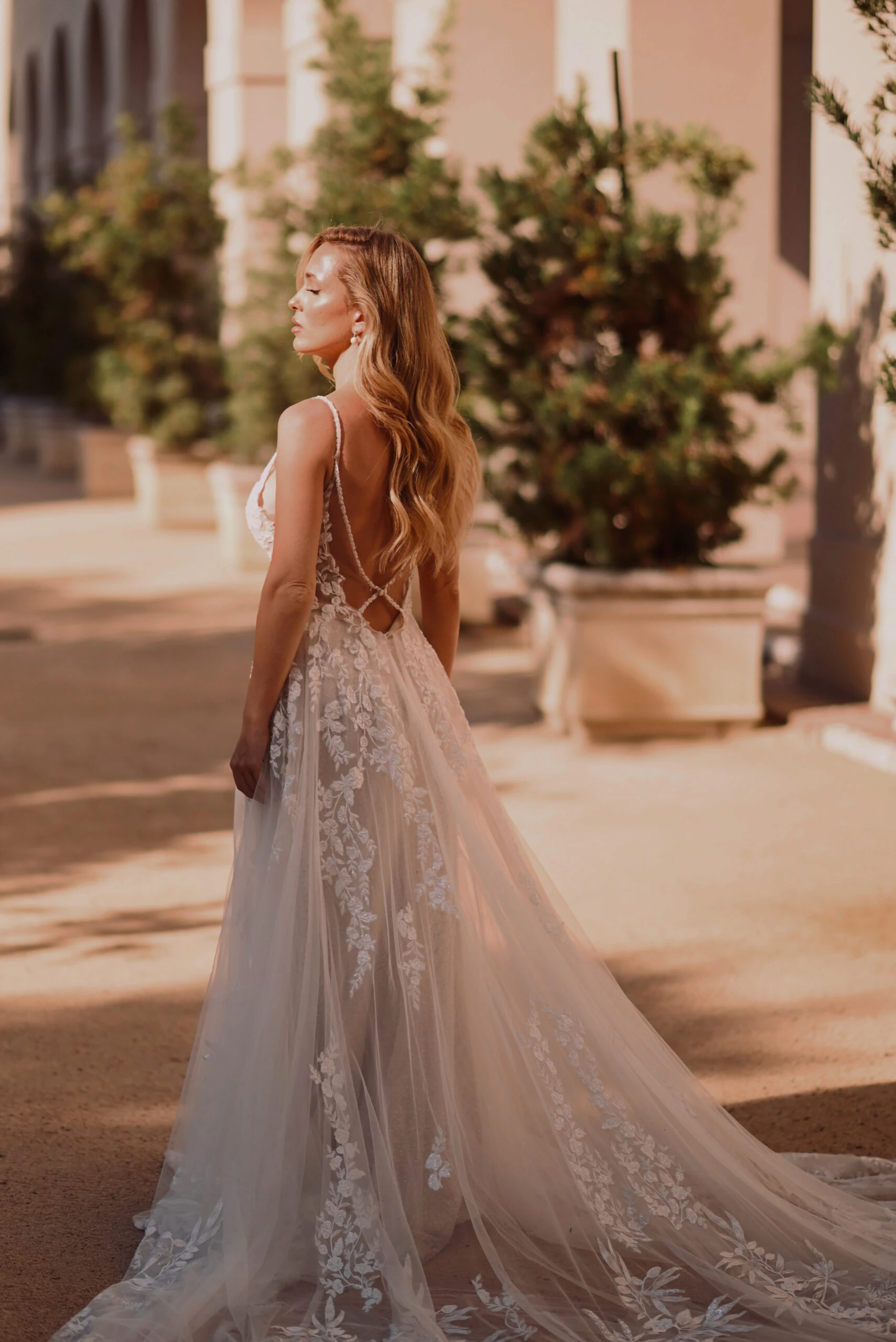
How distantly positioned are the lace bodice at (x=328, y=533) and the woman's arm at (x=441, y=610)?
13 cm

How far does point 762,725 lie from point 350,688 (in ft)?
16.4

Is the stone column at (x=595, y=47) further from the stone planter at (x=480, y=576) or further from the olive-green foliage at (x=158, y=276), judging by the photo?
the olive-green foliage at (x=158, y=276)

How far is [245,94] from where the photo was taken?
16062 mm

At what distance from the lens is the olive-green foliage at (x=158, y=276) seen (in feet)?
51.1

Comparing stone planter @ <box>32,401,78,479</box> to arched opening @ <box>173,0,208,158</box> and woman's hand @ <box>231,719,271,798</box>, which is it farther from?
woman's hand @ <box>231,719,271,798</box>

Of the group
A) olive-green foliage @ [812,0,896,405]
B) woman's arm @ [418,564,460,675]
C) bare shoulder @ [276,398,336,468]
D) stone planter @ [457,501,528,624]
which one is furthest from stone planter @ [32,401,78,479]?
bare shoulder @ [276,398,336,468]

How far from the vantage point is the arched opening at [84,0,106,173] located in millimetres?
28500

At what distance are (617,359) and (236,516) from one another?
6.24 meters

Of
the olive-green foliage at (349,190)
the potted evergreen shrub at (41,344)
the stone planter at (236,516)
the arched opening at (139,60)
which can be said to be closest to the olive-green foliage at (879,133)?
the olive-green foliage at (349,190)

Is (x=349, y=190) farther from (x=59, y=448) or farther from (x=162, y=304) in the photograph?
(x=59, y=448)

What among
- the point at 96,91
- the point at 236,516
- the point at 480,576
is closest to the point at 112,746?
the point at 480,576

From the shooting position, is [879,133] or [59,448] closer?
[879,133]

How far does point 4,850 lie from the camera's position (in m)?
5.77

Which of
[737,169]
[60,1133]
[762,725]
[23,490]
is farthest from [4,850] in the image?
[23,490]
